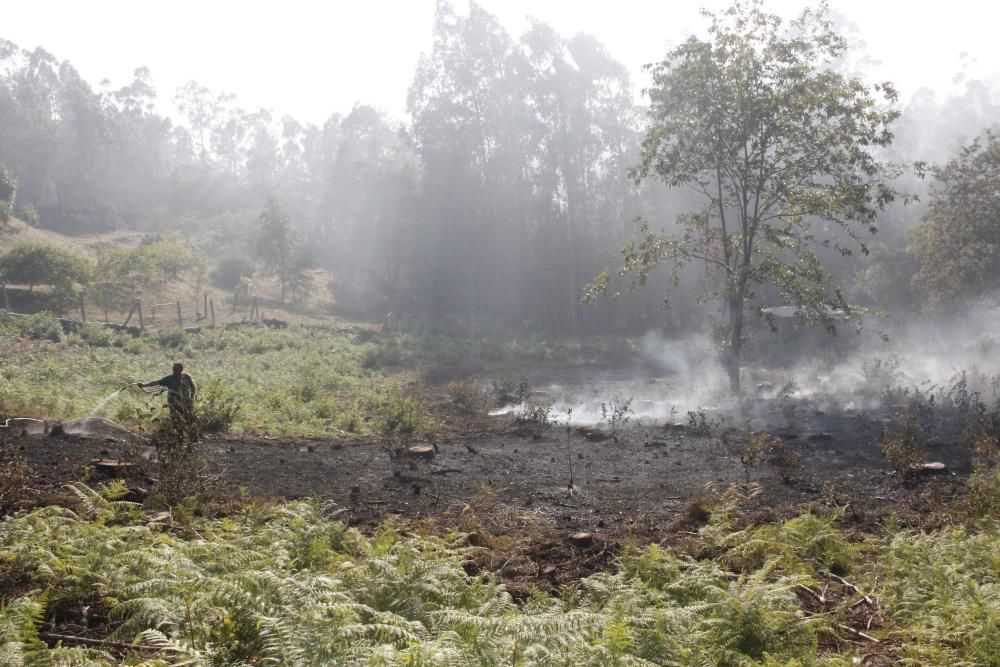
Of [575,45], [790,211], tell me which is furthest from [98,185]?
[790,211]

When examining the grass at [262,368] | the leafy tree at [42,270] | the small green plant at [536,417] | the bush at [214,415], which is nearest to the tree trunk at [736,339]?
the small green plant at [536,417]

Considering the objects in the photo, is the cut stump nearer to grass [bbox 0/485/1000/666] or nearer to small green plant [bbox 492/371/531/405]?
grass [bbox 0/485/1000/666]

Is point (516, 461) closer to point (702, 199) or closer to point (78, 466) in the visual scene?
point (78, 466)

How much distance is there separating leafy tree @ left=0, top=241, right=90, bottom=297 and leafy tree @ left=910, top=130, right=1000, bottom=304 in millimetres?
31393

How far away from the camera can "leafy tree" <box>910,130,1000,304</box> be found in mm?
20484

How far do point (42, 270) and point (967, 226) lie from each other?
33185 mm

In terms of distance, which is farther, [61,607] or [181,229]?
[181,229]

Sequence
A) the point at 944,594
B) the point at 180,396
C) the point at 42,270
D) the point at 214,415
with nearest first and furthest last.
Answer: the point at 944,594
the point at 180,396
the point at 214,415
the point at 42,270

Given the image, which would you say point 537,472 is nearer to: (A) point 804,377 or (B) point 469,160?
(A) point 804,377

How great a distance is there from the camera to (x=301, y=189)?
88250mm

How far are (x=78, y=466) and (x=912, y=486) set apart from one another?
961 cm

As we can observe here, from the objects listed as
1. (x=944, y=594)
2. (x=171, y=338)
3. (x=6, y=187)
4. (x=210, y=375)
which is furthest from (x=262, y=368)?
(x=6, y=187)

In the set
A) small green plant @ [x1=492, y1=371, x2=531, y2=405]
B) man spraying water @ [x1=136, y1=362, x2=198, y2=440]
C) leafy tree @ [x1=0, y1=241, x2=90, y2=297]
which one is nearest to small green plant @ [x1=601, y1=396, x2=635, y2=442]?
small green plant @ [x1=492, y1=371, x2=531, y2=405]

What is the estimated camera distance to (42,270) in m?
26.7
